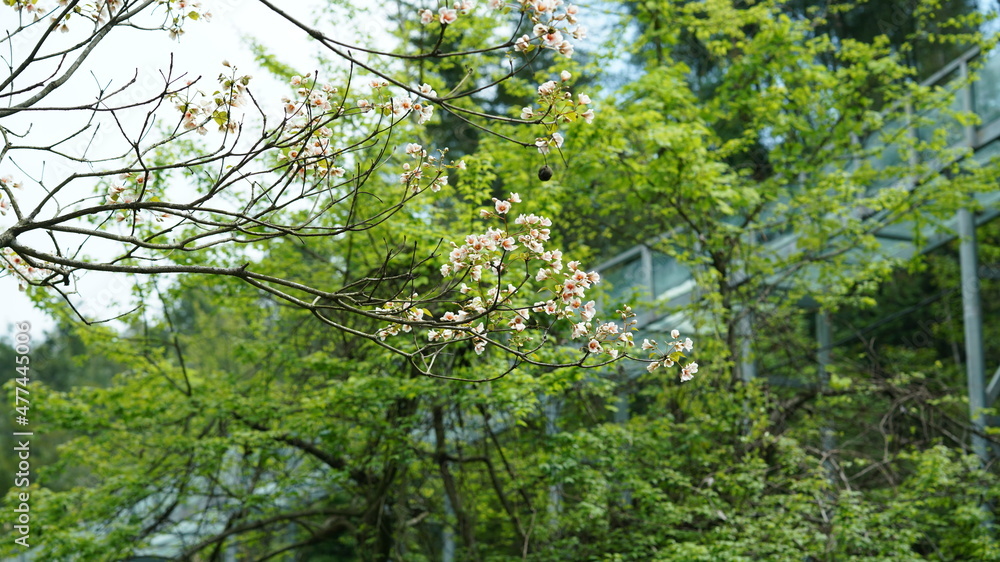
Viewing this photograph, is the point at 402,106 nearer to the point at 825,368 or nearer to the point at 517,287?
the point at 517,287

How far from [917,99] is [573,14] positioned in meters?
5.84

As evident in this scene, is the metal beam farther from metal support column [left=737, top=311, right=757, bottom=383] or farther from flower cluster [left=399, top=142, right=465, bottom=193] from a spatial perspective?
flower cluster [left=399, top=142, right=465, bottom=193]

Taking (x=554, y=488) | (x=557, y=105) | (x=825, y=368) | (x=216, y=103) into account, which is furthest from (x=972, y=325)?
(x=216, y=103)

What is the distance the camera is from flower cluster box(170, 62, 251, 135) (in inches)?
96.5

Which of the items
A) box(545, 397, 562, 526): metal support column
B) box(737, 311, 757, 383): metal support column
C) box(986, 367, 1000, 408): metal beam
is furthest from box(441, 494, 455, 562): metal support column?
box(986, 367, 1000, 408): metal beam

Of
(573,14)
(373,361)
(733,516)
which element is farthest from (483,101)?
(573,14)

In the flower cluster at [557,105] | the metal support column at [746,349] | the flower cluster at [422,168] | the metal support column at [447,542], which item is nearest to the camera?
the flower cluster at [557,105]

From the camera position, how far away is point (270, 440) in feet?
20.1

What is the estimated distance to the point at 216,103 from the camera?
2502 millimetres

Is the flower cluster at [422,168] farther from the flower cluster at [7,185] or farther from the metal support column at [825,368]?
the metal support column at [825,368]

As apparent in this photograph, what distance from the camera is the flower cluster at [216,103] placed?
96.5 inches

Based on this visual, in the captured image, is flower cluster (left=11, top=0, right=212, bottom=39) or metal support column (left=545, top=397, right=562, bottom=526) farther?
metal support column (left=545, top=397, right=562, bottom=526)

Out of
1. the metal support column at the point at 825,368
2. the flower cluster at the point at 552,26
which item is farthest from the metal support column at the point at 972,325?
the flower cluster at the point at 552,26

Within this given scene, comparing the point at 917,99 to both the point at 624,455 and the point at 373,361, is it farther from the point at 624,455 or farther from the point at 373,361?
the point at 373,361
